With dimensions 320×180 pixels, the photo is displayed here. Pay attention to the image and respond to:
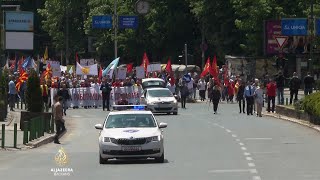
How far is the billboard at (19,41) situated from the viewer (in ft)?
118

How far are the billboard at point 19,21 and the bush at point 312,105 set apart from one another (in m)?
10.8

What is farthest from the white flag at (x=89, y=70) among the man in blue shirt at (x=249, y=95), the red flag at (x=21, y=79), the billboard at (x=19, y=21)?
the billboard at (x=19, y=21)

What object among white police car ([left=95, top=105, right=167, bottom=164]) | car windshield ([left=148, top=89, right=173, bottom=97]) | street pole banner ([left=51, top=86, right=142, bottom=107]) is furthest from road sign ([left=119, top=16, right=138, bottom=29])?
white police car ([left=95, top=105, right=167, bottom=164])

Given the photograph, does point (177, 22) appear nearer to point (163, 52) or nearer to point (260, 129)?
point (163, 52)

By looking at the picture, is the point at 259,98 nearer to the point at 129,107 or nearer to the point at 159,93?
the point at 159,93

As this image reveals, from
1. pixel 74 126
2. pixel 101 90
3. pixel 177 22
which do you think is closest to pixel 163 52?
pixel 177 22

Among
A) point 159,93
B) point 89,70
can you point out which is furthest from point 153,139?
point 89,70

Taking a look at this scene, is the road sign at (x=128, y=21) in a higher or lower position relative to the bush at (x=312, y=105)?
higher

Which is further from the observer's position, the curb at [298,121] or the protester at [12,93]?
the protester at [12,93]

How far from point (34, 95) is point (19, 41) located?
3.32 metres

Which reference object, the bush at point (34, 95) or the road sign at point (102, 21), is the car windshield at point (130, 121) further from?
the road sign at point (102, 21)

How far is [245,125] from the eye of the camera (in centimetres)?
3981

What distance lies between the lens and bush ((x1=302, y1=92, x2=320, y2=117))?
3584 centimetres

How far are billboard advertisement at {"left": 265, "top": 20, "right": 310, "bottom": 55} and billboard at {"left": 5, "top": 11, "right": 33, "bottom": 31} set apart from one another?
27.9 metres
